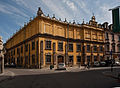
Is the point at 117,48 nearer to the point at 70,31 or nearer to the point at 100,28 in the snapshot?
the point at 100,28

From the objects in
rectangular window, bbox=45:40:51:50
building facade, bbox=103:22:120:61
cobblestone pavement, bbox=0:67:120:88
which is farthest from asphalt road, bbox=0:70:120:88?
building facade, bbox=103:22:120:61

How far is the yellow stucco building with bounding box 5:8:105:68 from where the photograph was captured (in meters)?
28.9

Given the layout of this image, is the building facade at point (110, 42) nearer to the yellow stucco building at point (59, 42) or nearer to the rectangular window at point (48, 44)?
the yellow stucco building at point (59, 42)

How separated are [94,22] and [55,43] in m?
18.8

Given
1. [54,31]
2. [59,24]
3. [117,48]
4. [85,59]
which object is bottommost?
[85,59]

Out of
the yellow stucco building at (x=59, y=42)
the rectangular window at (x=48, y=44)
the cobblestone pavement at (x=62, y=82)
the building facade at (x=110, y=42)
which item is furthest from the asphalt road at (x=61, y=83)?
the building facade at (x=110, y=42)

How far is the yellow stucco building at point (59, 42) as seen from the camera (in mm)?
28875

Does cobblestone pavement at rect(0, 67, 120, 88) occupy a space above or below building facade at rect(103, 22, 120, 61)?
below

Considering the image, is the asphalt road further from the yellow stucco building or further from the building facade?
the building facade

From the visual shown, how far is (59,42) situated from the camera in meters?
31.8

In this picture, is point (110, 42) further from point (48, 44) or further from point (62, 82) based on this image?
point (62, 82)

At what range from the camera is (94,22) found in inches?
1618

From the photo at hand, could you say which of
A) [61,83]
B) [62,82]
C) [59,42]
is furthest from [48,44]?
[61,83]

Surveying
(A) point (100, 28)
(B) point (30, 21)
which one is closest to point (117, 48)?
(A) point (100, 28)
